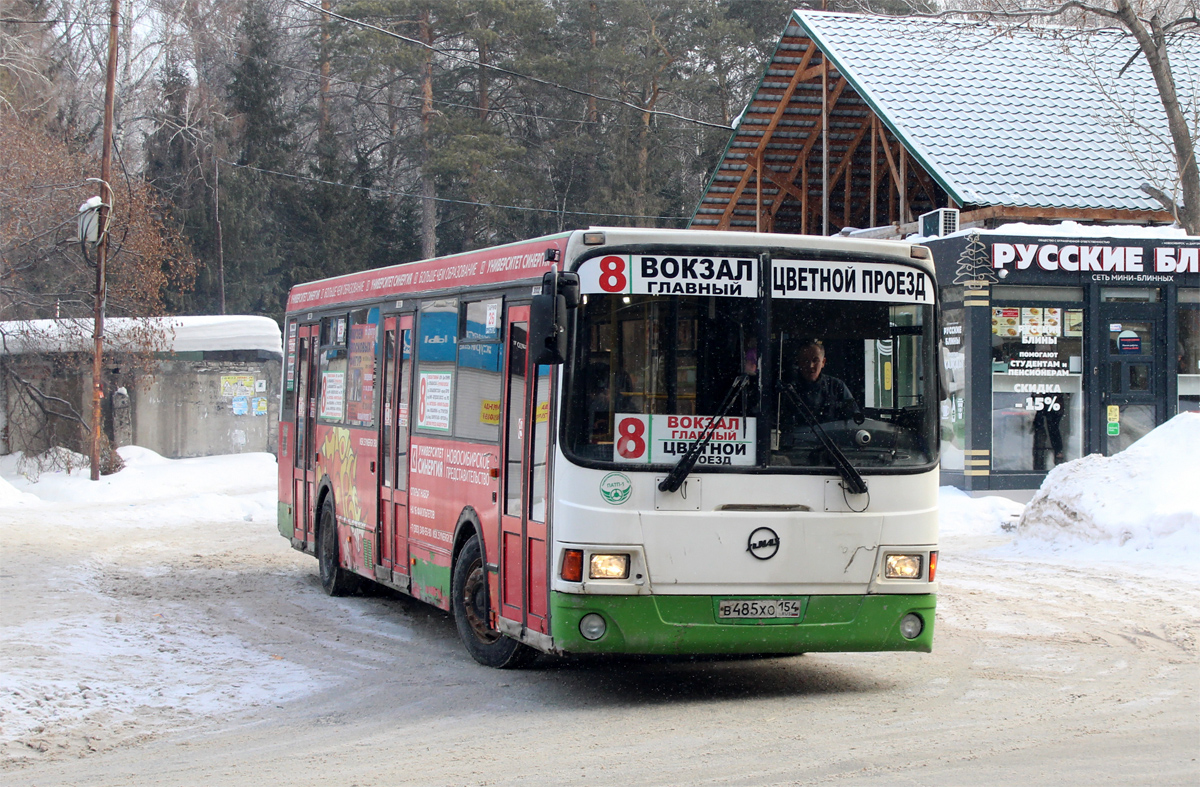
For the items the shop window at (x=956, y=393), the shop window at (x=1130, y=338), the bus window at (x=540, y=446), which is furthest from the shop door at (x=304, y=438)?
the shop window at (x=1130, y=338)

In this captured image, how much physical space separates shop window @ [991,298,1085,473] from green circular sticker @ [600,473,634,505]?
15181 millimetres

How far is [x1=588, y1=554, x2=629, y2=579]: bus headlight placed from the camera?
283 inches

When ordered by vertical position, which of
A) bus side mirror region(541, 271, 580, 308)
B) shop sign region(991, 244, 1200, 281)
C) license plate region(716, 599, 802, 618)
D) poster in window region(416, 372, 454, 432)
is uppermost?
shop sign region(991, 244, 1200, 281)

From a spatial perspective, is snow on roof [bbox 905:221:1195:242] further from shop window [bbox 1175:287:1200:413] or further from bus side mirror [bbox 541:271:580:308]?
bus side mirror [bbox 541:271:580:308]

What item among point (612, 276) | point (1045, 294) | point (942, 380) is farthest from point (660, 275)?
point (1045, 294)

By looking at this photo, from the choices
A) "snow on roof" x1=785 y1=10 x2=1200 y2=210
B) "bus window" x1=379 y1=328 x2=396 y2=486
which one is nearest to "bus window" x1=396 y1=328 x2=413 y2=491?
"bus window" x1=379 y1=328 x2=396 y2=486

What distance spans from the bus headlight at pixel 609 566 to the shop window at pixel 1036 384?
15.2 metres

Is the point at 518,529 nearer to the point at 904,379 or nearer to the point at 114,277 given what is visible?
the point at 904,379

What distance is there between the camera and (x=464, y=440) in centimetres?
883

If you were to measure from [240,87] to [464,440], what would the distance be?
45.8 metres

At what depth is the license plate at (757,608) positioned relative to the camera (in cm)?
729

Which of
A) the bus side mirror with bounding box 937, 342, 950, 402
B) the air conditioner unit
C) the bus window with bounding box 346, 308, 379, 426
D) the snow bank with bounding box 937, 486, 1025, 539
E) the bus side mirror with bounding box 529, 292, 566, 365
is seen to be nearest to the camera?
the bus side mirror with bounding box 529, 292, 566, 365

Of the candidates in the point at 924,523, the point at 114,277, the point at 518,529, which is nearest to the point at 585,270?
the point at 518,529

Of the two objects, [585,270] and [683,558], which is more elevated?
[585,270]
